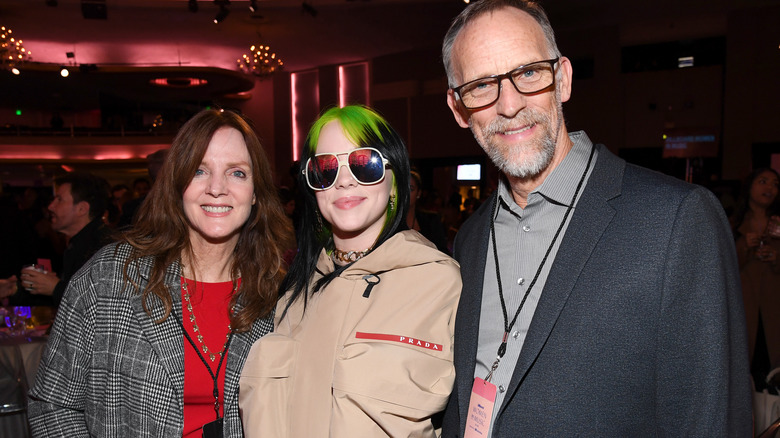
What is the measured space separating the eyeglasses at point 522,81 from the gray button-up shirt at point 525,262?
21cm

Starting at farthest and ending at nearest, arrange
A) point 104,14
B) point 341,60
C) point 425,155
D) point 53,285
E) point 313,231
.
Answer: point 341,60 → point 425,155 → point 104,14 → point 53,285 → point 313,231

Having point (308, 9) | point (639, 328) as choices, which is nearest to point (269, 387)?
point (639, 328)

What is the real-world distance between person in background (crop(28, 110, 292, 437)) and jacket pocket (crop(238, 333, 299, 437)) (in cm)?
24

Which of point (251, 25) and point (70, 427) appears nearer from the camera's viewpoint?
point (70, 427)

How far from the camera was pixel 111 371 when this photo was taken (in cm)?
181

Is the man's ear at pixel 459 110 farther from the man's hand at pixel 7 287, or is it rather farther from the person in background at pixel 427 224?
the man's hand at pixel 7 287

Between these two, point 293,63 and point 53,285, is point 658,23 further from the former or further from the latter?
point 53,285

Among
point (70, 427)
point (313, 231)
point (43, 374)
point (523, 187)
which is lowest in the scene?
point (70, 427)

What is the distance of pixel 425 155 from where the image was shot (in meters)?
14.3

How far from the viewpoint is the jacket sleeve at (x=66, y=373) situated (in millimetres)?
1826

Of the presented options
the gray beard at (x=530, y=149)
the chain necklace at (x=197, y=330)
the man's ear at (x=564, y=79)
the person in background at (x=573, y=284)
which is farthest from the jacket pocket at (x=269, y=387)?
the man's ear at (x=564, y=79)

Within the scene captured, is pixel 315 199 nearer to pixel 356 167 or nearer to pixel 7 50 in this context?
pixel 356 167

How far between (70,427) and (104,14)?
9865 mm

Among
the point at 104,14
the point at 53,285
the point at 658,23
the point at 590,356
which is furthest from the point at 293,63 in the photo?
the point at 590,356
